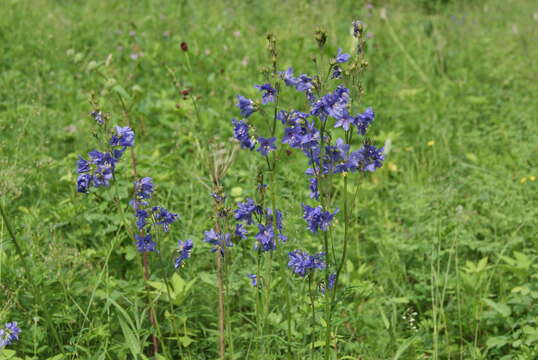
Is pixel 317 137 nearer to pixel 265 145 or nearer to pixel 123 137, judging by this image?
pixel 265 145

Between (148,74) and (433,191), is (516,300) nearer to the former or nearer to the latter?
(433,191)

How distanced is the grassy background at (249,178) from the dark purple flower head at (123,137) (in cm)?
45

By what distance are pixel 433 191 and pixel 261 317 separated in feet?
4.70

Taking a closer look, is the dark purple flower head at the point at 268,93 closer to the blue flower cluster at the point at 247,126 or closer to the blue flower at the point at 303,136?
the blue flower cluster at the point at 247,126

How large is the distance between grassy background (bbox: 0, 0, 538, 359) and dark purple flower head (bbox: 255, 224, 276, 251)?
306mm

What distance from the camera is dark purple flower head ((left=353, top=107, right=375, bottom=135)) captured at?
152 cm

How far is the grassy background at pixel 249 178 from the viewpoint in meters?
2.14

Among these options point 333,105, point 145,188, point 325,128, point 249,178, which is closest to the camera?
point 333,105

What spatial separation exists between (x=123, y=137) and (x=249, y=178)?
1.26m

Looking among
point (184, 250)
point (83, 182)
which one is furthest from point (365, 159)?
point (83, 182)

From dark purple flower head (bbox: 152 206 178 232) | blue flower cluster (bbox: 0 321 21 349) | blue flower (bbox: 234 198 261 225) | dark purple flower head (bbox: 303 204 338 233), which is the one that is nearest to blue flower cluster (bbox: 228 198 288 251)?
blue flower (bbox: 234 198 261 225)

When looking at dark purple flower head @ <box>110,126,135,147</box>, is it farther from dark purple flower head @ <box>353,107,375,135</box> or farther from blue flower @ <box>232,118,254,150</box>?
dark purple flower head @ <box>353,107,375,135</box>

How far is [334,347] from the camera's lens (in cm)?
205

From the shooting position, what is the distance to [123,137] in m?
1.75
